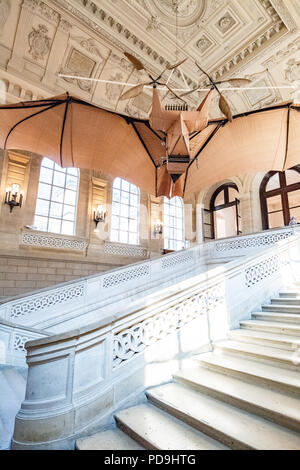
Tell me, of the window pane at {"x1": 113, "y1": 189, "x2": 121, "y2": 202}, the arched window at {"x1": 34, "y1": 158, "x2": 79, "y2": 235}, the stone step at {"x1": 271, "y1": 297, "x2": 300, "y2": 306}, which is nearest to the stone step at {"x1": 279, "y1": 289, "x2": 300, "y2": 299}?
the stone step at {"x1": 271, "y1": 297, "x2": 300, "y2": 306}

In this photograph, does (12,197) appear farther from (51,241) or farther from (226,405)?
(226,405)

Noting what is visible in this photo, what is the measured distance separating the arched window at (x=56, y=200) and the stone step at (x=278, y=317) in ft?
21.1

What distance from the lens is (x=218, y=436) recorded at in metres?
1.42

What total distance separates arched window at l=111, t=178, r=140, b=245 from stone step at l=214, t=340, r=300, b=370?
6.84m

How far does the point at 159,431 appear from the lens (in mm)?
1544

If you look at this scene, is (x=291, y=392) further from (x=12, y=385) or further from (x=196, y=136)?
(x=196, y=136)

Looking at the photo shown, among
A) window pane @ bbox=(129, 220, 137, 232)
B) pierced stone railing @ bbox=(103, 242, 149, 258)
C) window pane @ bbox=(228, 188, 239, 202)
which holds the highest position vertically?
window pane @ bbox=(228, 188, 239, 202)

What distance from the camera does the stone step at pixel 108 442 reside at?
58.6 inches

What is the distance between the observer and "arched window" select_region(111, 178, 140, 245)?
9117 millimetres

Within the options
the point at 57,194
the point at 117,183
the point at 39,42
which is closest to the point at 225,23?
the point at 39,42

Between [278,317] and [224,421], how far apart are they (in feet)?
5.79

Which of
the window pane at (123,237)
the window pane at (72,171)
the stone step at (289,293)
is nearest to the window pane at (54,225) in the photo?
the window pane at (72,171)

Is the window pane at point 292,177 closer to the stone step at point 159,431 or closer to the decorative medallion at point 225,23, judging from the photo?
the decorative medallion at point 225,23

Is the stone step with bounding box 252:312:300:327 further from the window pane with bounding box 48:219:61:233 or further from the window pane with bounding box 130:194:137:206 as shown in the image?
the window pane with bounding box 130:194:137:206
